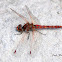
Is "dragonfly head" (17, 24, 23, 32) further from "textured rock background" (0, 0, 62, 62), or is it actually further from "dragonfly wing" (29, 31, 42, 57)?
"dragonfly wing" (29, 31, 42, 57)

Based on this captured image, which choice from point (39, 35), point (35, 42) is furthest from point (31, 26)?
point (35, 42)

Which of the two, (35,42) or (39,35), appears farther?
(39,35)

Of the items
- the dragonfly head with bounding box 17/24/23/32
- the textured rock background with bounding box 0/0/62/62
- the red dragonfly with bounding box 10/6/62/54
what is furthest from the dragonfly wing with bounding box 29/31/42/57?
the dragonfly head with bounding box 17/24/23/32

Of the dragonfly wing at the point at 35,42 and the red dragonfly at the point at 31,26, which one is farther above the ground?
the red dragonfly at the point at 31,26

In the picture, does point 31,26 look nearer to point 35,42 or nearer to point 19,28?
point 19,28

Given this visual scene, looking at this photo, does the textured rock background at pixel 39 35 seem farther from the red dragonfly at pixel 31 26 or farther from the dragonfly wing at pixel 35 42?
the red dragonfly at pixel 31 26

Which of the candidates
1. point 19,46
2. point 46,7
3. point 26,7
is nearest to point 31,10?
point 26,7

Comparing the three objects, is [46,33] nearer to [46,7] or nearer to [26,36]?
[26,36]

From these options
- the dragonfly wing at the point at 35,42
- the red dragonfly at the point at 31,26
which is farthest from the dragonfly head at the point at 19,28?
the dragonfly wing at the point at 35,42

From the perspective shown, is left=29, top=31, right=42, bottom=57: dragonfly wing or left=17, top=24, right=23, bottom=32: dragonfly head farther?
left=17, top=24, right=23, bottom=32: dragonfly head
